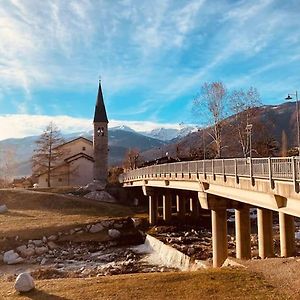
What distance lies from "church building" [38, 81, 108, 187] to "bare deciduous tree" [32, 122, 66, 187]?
5.79ft

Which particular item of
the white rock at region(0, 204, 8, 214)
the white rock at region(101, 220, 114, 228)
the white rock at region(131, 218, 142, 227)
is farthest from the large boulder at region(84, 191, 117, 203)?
the white rock at region(101, 220, 114, 228)

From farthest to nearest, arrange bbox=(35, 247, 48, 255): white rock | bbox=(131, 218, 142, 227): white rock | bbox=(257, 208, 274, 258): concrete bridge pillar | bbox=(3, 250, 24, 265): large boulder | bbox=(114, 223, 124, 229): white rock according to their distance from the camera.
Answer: bbox=(131, 218, 142, 227): white rock → bbox=(114, 223, 124, 229): white rock → bbox=(35, 247, 48, 255): white rock → bbox=(3, 250, 24, 265): large boulder → bbox=(257, 208, 274, 258): concrete bridge pillar

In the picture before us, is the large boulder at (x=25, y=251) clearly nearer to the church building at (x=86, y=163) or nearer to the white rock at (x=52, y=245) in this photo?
the white rock at (x=52, y=245)

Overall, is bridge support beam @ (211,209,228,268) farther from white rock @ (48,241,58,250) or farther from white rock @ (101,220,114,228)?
white rock @ (101,220,114,228)

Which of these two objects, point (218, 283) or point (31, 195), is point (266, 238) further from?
point (31, 195)

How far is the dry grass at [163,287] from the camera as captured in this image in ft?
46.4

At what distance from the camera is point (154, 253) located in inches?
1259

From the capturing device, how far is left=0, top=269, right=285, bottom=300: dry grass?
14150 millimetres

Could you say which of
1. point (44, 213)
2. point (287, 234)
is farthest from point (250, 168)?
point (44, 213)

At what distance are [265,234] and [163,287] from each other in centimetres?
1227

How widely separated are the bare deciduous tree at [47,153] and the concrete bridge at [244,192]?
116 feet

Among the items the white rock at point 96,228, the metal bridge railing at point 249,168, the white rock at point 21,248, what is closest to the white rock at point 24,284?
the metal bridge railing at point 249,168

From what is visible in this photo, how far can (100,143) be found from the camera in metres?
75.8

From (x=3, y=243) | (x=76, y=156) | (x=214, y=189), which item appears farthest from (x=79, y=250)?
(x=76, y=156)
